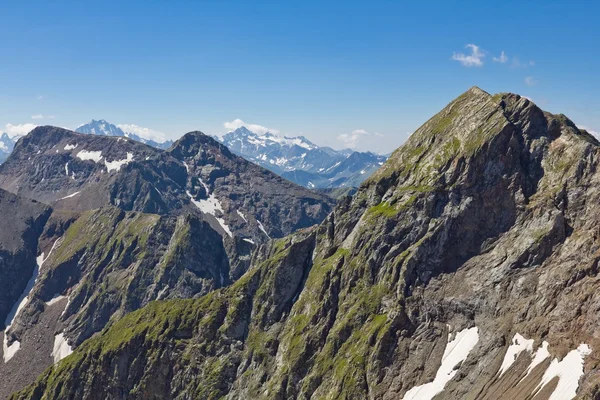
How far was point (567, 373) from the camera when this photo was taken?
9175cm

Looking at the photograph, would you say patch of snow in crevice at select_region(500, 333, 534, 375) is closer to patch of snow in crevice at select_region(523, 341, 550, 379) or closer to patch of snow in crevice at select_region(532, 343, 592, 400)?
patch of snow in crevice at select_region(523, 341, 550, 379)

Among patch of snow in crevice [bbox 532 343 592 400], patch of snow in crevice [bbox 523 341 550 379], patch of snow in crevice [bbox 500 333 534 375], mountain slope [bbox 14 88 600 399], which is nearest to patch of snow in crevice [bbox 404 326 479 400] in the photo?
mountain slope [bbox 14 88 600 399]

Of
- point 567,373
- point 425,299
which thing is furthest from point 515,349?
point 425,299

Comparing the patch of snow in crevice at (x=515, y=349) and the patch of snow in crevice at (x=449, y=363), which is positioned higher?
the patch of snow in crevice at (x=515, y=349)

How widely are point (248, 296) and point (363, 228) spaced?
54.3m

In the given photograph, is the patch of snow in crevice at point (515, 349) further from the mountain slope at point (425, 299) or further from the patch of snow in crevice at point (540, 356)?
the patch of snow in crevice at point (540, 356)

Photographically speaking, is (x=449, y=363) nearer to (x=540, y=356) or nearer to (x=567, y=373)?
(x=540, y=356)

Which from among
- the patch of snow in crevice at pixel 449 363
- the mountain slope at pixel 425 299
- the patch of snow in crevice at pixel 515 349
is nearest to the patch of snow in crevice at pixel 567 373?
the mountain slope at pixel 425 299

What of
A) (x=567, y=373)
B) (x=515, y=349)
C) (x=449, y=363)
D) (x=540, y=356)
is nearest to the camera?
(x=567, y=373)

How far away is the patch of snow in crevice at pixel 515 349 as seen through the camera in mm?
103438

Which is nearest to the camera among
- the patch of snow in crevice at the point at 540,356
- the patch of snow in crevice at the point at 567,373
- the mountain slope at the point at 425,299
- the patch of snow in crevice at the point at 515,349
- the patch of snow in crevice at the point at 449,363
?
the patch of snow in crevice at the point at 567,373

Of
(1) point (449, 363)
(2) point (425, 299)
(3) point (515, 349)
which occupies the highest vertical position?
(2) point (425, 299)

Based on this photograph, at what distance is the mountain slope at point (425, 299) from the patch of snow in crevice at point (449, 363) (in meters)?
0.36

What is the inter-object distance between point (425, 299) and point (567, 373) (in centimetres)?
4209
